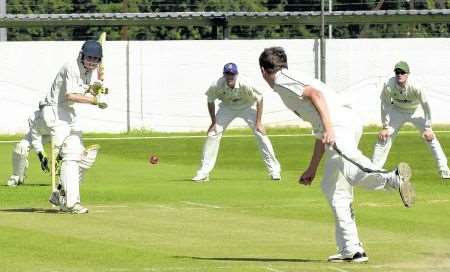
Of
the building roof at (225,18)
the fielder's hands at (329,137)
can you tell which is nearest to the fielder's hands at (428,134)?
the fielder's hands at (329,137)

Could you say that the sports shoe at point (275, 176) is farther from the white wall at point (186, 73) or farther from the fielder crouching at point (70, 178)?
the white wall at point (186, 73)

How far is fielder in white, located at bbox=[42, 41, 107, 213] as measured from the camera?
57.1ft

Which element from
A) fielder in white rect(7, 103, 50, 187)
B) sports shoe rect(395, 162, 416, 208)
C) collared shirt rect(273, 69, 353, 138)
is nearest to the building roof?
fielder in white rect(7, 103, 50, 187)

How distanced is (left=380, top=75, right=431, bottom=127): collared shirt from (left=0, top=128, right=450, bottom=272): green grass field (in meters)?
1.13

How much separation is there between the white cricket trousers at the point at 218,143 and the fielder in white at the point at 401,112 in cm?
168

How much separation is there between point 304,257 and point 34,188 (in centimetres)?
935

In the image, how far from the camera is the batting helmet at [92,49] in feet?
57.5

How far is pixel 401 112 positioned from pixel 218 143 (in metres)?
3.07

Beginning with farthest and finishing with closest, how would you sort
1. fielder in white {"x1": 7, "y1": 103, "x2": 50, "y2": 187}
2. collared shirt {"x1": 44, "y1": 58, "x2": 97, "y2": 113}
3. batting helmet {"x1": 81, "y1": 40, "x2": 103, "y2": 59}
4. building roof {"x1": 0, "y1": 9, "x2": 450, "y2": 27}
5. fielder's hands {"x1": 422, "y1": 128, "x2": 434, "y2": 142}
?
building roof {"x1": 0, "y1": 9, "x2": 450, "y2": 27}
fielder's hands {"x1": 422, "y1": 128, "x2": 434, "y2": 142}
fielder in white {"x1": 7, "y1": 103, "x2": 50, "y2": 187}
collared shirt {"x1": 44, "y1": 58, "x2": 97, "y2": 113}
batting helmet {"x1": 81, "y1": 40, "x2": 103, "y2": 59}

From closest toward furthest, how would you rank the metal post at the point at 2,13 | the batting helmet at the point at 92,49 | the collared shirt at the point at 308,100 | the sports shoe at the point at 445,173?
the collared shirt at the point at 308,100
the batting helmet at the point at 92,49
the sports shoe at the point at 445,173
the metal post at the point at 2,13

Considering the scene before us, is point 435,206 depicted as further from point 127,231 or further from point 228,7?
point 228,7

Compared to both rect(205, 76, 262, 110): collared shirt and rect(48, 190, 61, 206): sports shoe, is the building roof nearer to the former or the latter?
rect(205, 76, 262, 110): collared shirt

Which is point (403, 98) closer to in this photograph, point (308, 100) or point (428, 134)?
point (428, 134)

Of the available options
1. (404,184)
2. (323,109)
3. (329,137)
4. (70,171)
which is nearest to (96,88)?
(70,171)
